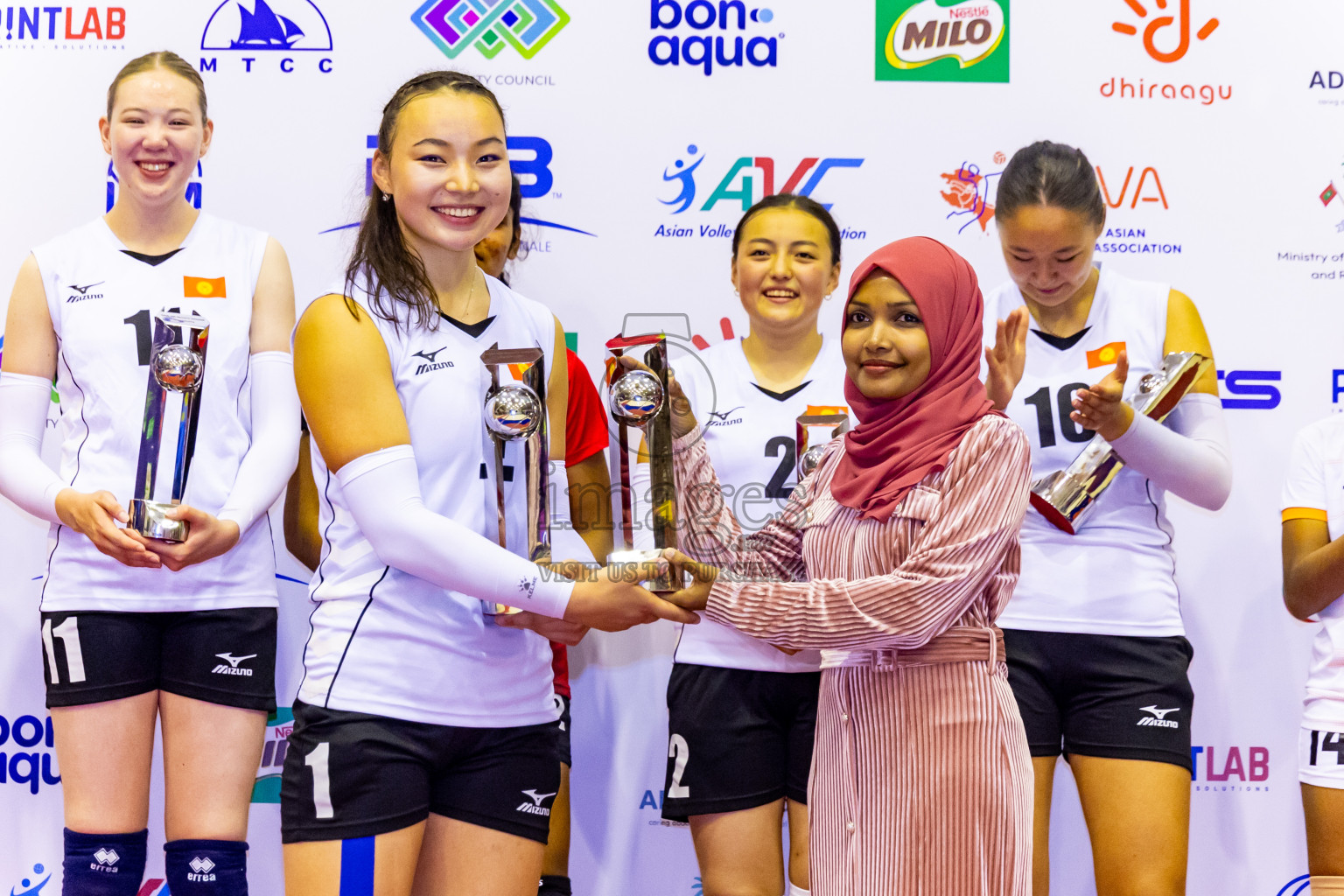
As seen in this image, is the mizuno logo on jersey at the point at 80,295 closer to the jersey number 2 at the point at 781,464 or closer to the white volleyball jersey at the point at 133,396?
the white volleyball jersey at the point at 133,396

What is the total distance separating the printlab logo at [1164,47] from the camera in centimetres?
362

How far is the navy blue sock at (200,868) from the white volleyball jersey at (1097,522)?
184cm

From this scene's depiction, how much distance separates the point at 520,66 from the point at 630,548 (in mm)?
2120

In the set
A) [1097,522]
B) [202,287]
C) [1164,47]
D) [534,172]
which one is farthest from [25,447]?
[1164,47]

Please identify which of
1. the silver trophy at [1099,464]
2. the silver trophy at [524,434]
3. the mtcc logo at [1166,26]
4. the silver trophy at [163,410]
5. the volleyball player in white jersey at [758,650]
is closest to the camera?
the silver trophy at [524,434]

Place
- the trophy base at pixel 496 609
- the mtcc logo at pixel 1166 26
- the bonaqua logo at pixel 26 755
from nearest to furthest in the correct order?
the trophy base at pixel 496 609 < the bonaqua logo at pixel 26 755 < the mtcc logo at pixel 1166 26

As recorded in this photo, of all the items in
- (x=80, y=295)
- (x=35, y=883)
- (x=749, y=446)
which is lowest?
(x=35, y=883)

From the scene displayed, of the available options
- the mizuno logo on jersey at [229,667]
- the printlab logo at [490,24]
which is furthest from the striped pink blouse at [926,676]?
the printlab logo at [490,24]

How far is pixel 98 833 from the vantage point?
272cm

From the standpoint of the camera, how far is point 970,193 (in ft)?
11.9

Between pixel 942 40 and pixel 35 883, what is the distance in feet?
11.6

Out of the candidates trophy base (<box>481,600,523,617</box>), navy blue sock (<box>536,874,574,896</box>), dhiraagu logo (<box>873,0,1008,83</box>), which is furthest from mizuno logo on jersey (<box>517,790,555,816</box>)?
dhiraagu logo (<box>873,0,1008,83</box>)

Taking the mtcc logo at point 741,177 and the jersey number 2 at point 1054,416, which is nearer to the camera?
the jersey number 2 at point 1054,416

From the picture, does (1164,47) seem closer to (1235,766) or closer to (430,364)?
(1235,766)
